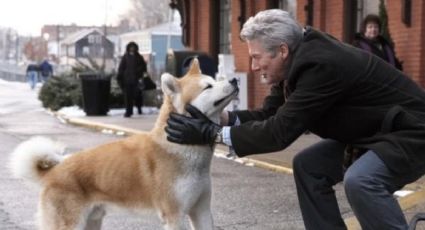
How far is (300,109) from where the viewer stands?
392 cm

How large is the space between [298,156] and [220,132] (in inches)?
24.6

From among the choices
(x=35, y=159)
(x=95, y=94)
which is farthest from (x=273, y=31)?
(x=95, y=94)

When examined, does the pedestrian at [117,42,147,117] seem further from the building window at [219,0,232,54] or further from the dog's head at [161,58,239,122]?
the dog's head at [161,58,239,122]

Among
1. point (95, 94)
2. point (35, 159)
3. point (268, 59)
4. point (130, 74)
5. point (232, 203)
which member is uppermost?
point (268, 59)

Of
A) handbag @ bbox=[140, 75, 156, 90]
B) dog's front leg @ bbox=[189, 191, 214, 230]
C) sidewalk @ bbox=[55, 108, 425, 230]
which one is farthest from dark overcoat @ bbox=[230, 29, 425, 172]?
handbag @ bbox=[140, 75, 156, 90]

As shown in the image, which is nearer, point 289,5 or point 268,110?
point 268,110

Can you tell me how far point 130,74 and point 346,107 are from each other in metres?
14.1

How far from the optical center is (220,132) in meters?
4.23

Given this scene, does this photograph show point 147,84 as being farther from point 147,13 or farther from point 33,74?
point 147,13

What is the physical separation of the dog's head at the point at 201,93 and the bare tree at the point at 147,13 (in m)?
83.4

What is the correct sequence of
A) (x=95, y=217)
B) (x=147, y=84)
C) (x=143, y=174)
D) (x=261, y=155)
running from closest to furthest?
(x=143, y=174) → (x=95, y=217) → (x=261, y=155) → (x=147, y=84)

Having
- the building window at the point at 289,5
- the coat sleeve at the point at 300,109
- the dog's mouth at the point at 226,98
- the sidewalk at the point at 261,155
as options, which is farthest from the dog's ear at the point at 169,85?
the building window at the point at 289,5

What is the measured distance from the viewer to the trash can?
18844 mm

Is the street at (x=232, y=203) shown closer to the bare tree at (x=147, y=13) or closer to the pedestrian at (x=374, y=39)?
the pedestrian at (x=374, y=39)
